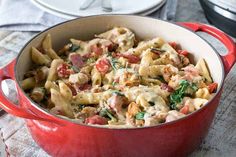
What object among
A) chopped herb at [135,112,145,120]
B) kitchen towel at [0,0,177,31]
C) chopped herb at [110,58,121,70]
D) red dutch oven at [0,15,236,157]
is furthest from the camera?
kitchen towel at [0,0,177,31]

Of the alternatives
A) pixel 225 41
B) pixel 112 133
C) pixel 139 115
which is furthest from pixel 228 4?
pixel 112 133

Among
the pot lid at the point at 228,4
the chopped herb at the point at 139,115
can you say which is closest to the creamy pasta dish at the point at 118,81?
the chopped herb at the point at 139,115

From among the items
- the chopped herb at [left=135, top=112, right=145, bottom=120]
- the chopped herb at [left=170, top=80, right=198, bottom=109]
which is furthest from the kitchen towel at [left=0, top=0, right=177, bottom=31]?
the chopped herb at [left=135, top=112, right=145, bottom=120]

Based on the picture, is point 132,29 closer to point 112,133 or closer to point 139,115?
point 139,115

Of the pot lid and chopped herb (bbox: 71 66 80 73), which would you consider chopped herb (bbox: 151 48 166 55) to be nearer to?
chopped herb (bbox: 71 66 80 73)

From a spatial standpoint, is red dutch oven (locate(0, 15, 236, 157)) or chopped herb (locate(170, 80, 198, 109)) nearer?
red dutch oven (locate(0, 15, 236, 157))

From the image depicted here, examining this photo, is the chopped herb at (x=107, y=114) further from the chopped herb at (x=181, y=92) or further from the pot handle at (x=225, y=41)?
the pot handle at (x=225, y=41)

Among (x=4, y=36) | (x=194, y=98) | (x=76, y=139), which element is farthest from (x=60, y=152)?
(x=4, y=36)
